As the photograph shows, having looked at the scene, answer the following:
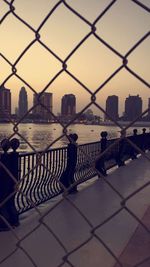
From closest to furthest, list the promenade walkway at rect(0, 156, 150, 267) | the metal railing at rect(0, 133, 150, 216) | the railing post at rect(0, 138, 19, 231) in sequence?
the promenade walkway at rect(0, 156, 150, 267)
the railing post at rect(0, 138, 19, 231)
the metal railing at rect(0, 133, 150, 216)

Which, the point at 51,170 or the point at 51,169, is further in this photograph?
the point at 51,169

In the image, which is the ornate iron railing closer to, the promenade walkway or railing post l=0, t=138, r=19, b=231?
railing post l=0, t=138, r=19, b=231

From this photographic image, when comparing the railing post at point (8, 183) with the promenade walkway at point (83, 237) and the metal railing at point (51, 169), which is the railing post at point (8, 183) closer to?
the metal railing at point (51, 169)

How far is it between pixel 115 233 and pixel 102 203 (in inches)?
81.4

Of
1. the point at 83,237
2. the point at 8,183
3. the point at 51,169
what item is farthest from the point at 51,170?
the point at 83,237

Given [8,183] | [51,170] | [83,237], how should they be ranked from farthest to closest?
[51,170] → [8,183] → [83,237]

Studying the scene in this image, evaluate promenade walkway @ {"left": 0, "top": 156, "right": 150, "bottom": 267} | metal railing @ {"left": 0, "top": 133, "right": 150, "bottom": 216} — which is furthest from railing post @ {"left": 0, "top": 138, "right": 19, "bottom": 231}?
promenade walkway @ {"left": 0, "top": 156, "right": 150, "bottom": 267}

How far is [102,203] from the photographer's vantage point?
Result: 7414 millimetres

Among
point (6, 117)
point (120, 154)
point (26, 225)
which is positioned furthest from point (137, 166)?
point (6, 117)

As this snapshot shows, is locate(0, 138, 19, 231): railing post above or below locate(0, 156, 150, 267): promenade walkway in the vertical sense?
above

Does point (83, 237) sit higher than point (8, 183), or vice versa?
point (8, 183)

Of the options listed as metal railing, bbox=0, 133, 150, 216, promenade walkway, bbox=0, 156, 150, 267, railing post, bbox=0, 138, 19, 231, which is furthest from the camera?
metal railing, bbox=0, 133, 150, 216

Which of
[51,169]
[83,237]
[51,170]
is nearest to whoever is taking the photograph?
[83,237]

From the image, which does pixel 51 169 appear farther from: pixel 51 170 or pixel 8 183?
pixel 8 183
